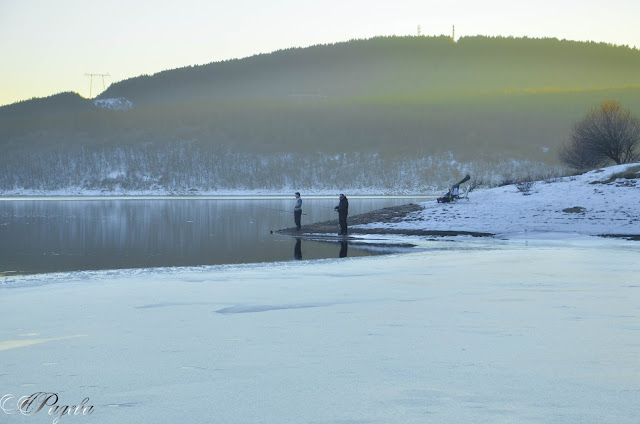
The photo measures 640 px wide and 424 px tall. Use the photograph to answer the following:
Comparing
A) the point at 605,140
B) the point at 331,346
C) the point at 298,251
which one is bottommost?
the point at 298,251

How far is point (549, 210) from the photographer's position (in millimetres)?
37594

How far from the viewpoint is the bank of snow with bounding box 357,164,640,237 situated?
112ft

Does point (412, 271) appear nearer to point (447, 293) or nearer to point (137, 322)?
point (447, 293)

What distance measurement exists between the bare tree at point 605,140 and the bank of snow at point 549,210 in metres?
32.4

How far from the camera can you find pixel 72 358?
7664mm

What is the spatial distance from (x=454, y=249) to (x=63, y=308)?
16.4m

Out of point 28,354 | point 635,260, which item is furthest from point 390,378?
point 635,260

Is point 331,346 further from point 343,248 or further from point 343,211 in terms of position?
point 343,211

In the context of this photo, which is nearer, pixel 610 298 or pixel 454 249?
pixel 610 298

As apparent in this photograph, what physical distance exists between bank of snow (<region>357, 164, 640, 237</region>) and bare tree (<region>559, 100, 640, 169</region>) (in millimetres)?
32388

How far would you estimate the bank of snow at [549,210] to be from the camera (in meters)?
34.1

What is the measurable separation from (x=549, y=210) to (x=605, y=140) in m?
41.2

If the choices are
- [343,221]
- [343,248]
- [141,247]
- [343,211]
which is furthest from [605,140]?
[141,247]

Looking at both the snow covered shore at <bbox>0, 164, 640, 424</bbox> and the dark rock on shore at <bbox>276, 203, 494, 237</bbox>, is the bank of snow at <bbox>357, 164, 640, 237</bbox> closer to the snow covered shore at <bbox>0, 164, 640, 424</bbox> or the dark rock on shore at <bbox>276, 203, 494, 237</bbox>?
the dark rock on shore at <bbox>276, 203, 494, 237</bbox>
